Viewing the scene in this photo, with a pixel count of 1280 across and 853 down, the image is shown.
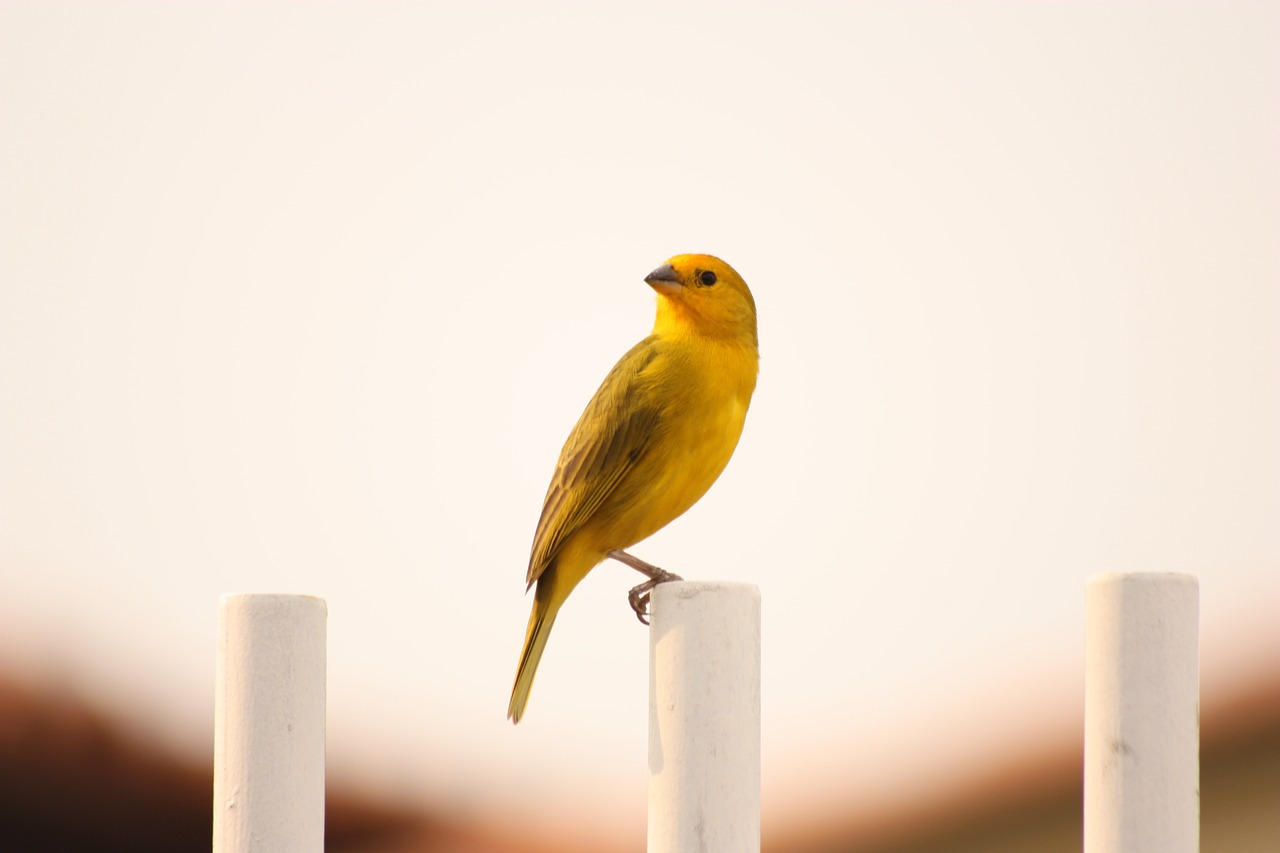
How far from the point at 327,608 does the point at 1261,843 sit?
305cm

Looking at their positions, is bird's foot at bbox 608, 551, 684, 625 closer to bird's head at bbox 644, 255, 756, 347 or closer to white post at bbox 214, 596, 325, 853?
bird's head at bbox 644, 255, 756, 347

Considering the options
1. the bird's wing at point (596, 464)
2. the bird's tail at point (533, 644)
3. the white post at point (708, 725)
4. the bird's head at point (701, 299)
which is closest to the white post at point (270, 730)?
the white post at point (708, 725)

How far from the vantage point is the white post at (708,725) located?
2.42m

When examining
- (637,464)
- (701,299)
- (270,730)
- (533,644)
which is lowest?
(270,730)

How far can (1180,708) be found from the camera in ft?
7.70

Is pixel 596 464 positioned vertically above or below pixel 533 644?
above

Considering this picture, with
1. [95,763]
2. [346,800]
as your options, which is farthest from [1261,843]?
[95,763]

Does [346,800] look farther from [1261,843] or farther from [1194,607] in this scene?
[1194,607]

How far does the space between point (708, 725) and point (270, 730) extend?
76 cm

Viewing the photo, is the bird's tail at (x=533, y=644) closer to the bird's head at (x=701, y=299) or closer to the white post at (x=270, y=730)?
the bird's head at (x=701, y=299)

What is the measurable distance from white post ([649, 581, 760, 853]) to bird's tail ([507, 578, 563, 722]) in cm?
113

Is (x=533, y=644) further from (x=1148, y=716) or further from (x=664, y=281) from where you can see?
(x=1148, y=716)

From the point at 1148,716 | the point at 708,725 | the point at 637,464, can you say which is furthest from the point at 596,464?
the point at 1148,716

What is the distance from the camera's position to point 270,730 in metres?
2.41
